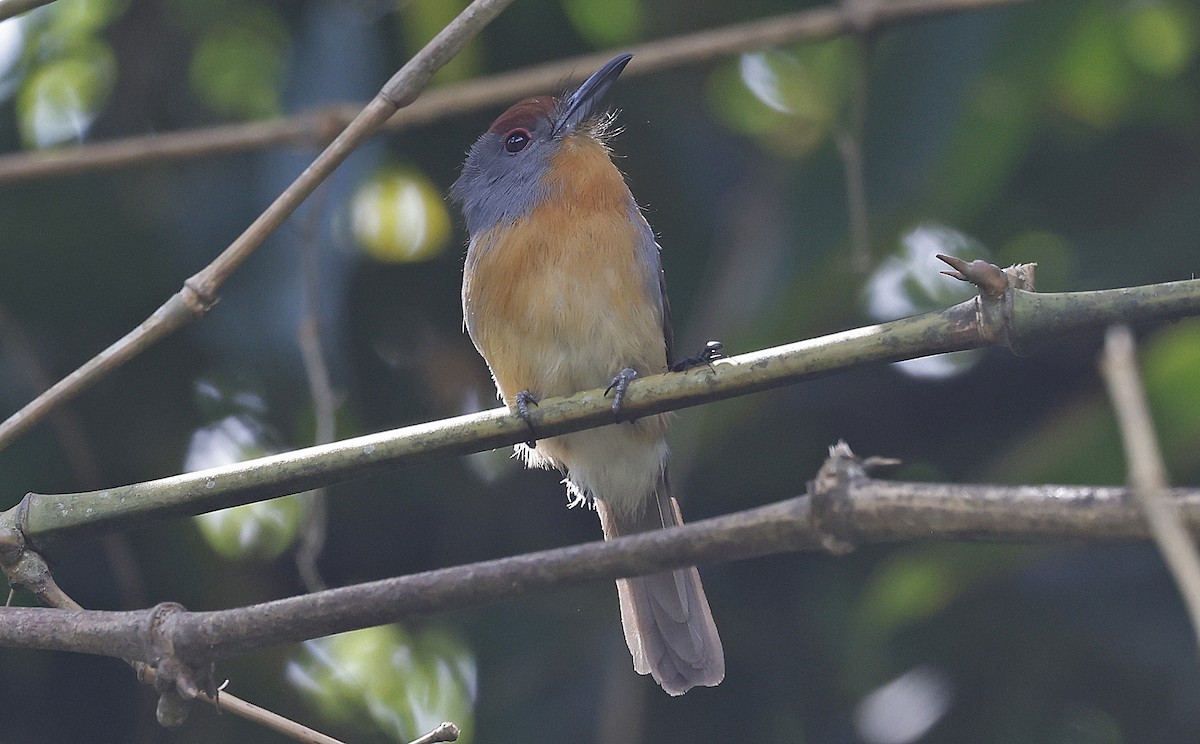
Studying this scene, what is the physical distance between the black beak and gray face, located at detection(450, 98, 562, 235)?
0.13 feet

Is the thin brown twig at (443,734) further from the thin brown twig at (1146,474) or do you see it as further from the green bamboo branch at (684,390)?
the thin brown twig at (1146,474)

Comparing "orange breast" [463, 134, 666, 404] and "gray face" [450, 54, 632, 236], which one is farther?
"gray face" [450, 54, 632, 236]

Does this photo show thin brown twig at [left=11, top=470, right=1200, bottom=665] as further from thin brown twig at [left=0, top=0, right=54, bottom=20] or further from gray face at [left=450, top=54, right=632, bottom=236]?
gray face at [left=450, top=54, right=632, bottom=236]

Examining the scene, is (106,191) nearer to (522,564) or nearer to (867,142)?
(867,142)

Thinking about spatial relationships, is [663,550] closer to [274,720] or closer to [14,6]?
[274,720]

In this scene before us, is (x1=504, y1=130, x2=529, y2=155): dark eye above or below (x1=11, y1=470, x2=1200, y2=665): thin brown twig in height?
above

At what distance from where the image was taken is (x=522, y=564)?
1.58 meters

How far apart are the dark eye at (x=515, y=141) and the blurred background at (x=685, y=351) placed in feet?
1.31

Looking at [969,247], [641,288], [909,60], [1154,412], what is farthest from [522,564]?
[909,60]

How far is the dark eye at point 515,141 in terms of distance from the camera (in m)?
4.09

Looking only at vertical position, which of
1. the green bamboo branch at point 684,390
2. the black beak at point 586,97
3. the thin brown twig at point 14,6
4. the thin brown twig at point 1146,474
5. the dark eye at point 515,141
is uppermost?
the dark eye at point 515,141

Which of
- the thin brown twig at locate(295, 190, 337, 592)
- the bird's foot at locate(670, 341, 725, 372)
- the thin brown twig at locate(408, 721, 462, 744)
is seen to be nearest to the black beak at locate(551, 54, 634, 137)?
the thin brown twig at locate(295, 190, 337, 592)

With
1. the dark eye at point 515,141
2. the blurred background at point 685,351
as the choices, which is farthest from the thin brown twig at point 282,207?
the dark eye at point 515,141

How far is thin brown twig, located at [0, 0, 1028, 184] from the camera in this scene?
376 cm
